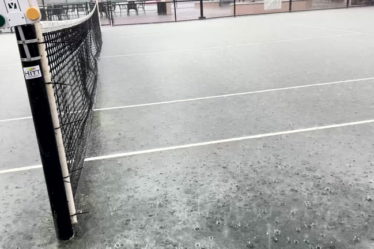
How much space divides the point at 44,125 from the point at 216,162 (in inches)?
73.4

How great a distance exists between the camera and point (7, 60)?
35.0ft

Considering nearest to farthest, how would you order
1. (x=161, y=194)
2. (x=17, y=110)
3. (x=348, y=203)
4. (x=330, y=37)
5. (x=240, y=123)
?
(x=348, y=203)
(x=161, y=194)
(x=240, y=123)
(x=17, y=110)
(x=330, y=37)

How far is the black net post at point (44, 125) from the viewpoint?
2.09m

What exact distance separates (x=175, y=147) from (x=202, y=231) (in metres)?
1.55

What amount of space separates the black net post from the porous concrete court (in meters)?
0.21

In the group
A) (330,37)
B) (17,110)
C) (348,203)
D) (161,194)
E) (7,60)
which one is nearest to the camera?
(348,203)

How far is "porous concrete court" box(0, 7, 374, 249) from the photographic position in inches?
103

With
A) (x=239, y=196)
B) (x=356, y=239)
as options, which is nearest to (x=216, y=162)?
(x=239, y=196)

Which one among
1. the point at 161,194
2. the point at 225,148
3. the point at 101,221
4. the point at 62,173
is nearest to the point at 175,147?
the point at 225,148

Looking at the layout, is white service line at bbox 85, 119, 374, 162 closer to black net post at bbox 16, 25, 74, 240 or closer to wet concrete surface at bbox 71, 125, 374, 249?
wet concrete surface at bbox 71, 125, 374, 249

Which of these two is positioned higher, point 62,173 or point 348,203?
point 62,173

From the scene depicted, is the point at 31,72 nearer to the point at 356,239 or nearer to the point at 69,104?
the point at 69,104

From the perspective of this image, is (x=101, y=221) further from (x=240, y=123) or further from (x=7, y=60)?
(x=7, y=60)

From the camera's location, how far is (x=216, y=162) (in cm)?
367
